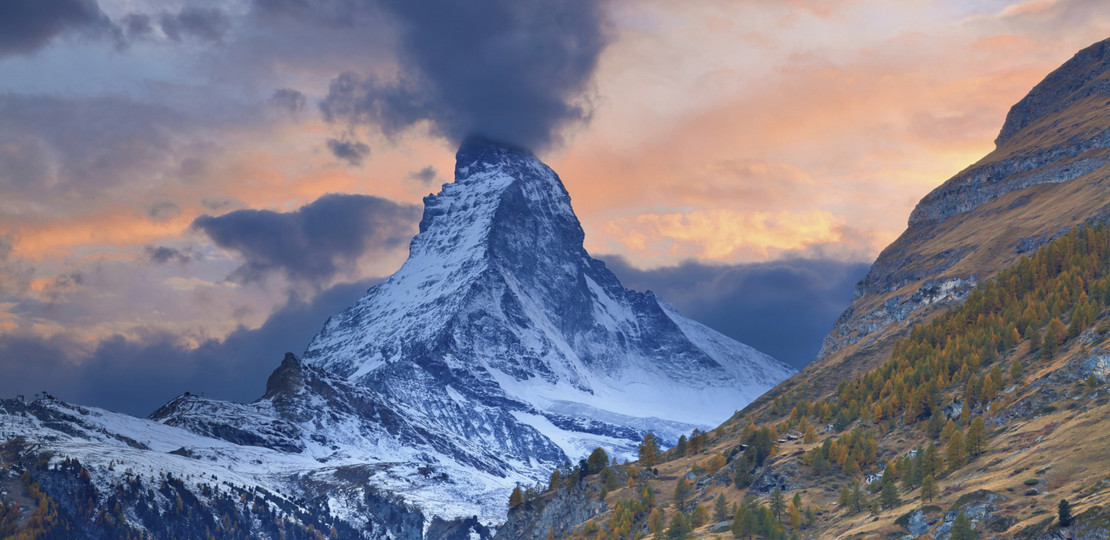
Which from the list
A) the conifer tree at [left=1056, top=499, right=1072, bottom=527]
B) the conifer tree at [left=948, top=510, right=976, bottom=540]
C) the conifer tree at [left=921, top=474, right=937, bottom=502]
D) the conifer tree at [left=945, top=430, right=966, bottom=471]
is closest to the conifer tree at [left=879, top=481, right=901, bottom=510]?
the conifer tree at [left=921, top=474, right=937, bottom=502]

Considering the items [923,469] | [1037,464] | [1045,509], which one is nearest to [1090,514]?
[1045,509]

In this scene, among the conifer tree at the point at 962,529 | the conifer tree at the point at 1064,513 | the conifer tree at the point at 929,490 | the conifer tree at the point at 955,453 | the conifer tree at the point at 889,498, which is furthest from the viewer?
the conifer tree at the point at 955,453

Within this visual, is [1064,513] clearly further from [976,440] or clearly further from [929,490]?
[976,440]

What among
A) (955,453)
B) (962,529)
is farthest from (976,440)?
(962,529)

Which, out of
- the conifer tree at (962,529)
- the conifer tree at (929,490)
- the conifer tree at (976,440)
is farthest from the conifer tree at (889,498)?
the conifer tree at (962,529)

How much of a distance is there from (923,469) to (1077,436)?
2947 centimetres

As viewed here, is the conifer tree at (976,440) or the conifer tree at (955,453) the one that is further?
the conifer tree at (976,440)

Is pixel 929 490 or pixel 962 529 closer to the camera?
pixel 962 529

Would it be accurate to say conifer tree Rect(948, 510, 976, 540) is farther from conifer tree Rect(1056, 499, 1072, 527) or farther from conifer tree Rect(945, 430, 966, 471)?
conifer tree Rect(945, 430, 966, 471)

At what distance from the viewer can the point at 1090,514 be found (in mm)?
134375

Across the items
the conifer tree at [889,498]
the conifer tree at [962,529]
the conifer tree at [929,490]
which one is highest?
the conifer tree at [889,498]

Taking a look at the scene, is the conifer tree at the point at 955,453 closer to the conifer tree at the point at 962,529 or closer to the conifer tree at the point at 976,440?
the conifer tree at the point at 976,440

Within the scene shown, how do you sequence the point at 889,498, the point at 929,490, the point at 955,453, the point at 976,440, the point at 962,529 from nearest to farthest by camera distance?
the point at 962,529
the point at 929,490
the point at 889,498
the point at 955,453
the point at 976,440

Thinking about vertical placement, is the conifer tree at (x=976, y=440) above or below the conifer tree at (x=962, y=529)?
above
